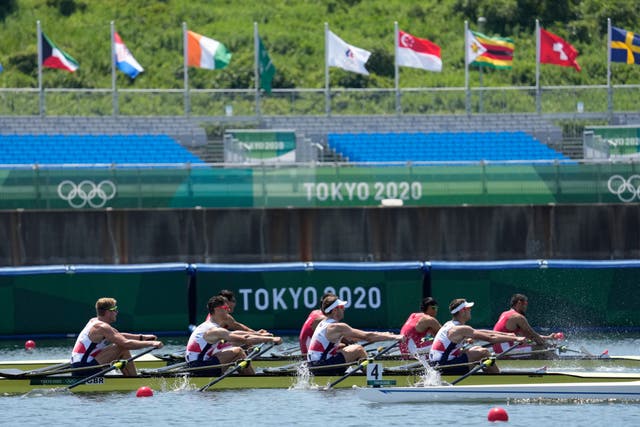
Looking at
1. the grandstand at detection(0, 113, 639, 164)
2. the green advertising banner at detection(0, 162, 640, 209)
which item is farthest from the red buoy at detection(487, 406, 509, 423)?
the grandstand at detection(0, 113, 639, 164)

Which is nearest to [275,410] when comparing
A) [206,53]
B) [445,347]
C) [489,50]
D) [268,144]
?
[445,347]

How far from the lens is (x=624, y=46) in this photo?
46.5 metres

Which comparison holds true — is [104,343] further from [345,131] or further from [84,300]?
[345,131]

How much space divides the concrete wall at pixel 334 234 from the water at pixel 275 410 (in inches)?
486

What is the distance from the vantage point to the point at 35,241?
3222cm

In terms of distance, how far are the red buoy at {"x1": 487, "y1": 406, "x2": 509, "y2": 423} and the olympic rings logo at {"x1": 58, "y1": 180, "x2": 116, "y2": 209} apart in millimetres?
Answer: 17478

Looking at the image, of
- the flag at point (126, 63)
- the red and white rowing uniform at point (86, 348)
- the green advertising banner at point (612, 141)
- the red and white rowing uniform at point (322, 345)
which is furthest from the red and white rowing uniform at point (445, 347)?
the flag at point (126, 63)

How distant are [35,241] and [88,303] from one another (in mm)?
5915

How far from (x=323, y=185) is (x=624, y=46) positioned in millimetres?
16616

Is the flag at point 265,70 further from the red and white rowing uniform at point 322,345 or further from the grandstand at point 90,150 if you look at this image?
the red and white rowing uniform at point 322,345

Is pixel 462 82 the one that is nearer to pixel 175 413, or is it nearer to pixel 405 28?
pixel 405 28

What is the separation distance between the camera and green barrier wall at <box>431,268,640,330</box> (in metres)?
27.0

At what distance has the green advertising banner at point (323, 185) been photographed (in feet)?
109

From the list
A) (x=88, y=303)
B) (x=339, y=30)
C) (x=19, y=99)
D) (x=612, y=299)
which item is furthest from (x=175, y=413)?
(x=339, y=30)
